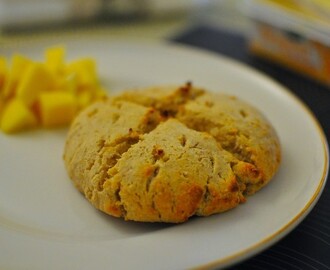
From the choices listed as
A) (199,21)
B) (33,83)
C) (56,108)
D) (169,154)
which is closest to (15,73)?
(33,83)

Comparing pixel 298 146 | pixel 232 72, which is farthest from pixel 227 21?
pixel 298 146

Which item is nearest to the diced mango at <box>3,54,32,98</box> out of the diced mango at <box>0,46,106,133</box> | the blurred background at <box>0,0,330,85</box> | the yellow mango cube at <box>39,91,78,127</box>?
the diced mango at <box>0,46,106,133</box>

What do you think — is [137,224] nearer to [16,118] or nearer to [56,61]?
[16,118]

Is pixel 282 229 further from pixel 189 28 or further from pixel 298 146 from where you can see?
pixel 189 28

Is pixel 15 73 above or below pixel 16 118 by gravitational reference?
above

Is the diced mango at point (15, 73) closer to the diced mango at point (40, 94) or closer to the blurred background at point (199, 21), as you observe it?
the diced mango at point (40, 94)
